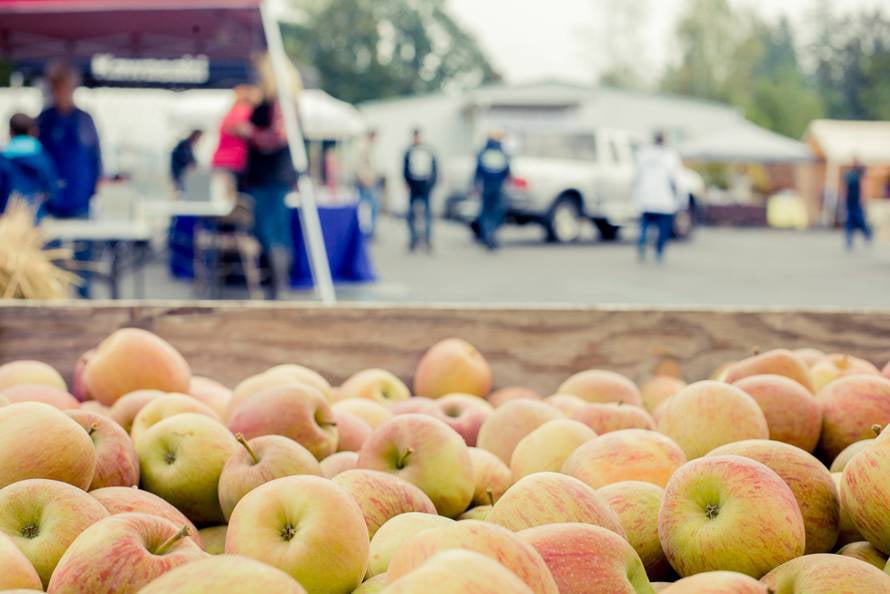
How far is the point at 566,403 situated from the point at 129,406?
39.2 inches

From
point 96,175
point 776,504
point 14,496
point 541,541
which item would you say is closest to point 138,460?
point 14,496

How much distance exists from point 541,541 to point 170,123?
1877 centimetres

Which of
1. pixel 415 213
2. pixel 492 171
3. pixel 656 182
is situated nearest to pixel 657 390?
pixel 656 182

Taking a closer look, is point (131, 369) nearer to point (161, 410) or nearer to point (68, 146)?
point (161, 410)

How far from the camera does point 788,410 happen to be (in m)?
2.12

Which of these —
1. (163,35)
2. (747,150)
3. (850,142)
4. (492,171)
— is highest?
(163,35)

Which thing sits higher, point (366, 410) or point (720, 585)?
point (720, 585)

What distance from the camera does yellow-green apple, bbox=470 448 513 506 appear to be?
203cm

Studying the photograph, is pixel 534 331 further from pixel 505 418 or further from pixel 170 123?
pixel 170 123

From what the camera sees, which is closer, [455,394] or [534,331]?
[455,394]

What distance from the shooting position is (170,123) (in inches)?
750

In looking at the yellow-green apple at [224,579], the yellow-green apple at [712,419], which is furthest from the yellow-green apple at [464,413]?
the yellow-green apple at [224,579]

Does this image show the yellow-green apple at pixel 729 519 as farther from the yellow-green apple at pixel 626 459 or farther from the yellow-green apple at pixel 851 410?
the yellow-green apple at pixel 851 410

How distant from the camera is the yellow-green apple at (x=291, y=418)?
2.04 m
